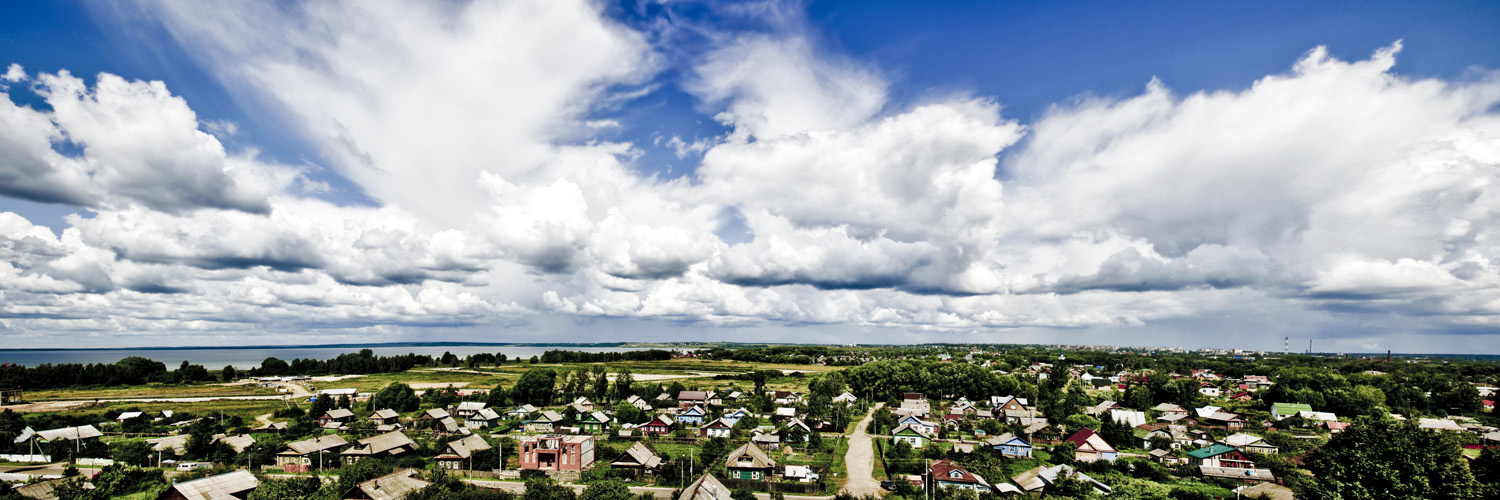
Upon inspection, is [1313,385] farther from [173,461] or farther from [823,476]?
[173,461]

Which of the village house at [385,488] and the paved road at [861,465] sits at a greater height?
the village house at [385,488]

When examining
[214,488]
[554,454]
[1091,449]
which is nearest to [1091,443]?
[1091,449]

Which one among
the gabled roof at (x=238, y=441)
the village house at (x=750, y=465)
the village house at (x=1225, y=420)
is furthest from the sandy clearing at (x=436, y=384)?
the village house at (x=1225, y=420)

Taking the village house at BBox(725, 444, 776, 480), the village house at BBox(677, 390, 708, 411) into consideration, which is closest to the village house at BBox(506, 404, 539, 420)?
the village house at BBox(677, 390, 708, 411)

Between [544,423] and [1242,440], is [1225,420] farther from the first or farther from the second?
[544,423]

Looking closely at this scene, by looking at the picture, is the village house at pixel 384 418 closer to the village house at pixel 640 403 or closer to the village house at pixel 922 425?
the village house at pixel 640 403

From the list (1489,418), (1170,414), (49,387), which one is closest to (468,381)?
(49,387)
